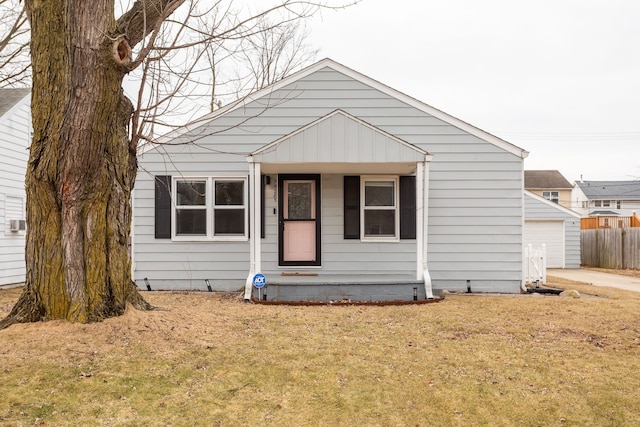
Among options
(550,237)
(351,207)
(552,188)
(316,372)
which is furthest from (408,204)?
(552,188)

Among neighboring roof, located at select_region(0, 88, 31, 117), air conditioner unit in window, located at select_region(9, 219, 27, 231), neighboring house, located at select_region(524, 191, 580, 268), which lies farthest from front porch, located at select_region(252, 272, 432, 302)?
neighboring house, located at select_region(524, 191, 580, 268)

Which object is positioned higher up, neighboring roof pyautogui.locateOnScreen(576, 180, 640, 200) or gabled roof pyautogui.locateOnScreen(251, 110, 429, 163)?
neighboring roof pyautogui.locateOnScreen(576, 180, 640, 200)

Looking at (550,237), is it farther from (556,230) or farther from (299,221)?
(299,221)

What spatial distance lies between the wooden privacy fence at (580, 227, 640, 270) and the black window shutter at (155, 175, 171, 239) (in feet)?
57.8

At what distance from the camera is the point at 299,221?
10.0 m

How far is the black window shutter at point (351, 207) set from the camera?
9.94 m

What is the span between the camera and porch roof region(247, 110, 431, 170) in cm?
844

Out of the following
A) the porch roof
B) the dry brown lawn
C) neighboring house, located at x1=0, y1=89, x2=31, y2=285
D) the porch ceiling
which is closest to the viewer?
the dry brown lawn

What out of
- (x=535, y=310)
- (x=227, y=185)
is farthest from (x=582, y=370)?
(x=227, y=185)

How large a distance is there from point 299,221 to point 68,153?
18.2 feet

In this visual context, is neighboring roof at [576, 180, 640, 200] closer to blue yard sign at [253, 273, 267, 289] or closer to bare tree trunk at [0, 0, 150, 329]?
blue yard sign at [253, 273, 267, 289]

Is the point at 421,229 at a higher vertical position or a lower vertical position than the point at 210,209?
lower

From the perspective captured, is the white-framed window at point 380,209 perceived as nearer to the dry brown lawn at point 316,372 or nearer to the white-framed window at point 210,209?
the white-framed window at point 210,209

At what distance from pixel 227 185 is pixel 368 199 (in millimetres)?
3027
